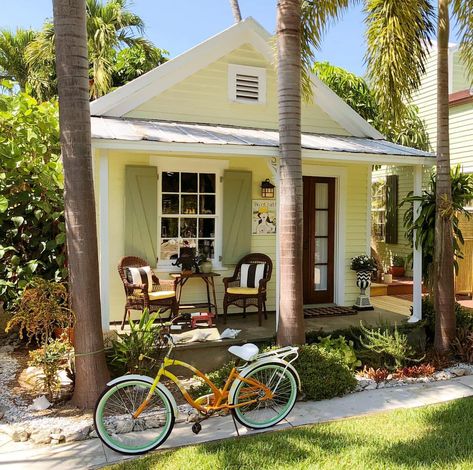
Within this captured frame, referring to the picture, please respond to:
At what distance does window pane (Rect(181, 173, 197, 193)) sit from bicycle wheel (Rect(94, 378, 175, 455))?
160 inches

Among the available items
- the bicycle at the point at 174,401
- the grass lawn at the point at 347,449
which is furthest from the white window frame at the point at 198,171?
the grass lawn at the point at 347,449

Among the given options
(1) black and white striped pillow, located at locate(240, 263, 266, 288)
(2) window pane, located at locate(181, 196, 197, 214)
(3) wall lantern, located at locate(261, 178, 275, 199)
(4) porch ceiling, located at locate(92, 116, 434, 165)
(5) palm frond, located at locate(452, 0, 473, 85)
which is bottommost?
(1) black and white striped pillow, located at locate(240, 263, 266, 288)

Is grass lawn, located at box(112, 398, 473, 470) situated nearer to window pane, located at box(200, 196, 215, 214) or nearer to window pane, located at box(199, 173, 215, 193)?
window pane, located at box(200, 196, 215, 214)

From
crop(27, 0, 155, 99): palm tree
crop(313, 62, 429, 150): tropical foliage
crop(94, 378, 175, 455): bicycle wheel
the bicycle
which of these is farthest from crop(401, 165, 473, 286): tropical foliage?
crop(27, 0, 155, 99): palm tree

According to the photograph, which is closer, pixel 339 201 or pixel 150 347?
pixel 150 347

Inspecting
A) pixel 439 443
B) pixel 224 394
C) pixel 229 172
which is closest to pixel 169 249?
pixel 229 172

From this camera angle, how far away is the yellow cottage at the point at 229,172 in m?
7.55

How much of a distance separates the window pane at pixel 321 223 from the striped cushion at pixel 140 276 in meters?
3.44

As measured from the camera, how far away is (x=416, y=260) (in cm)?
759

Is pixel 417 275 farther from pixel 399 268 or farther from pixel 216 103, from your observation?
pixel 399 268

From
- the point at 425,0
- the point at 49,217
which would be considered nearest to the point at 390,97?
the point at 425,0

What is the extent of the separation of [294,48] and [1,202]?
14.1 feet

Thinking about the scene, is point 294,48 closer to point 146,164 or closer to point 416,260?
point 146,164

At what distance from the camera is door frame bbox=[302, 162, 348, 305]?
899 centimetres
